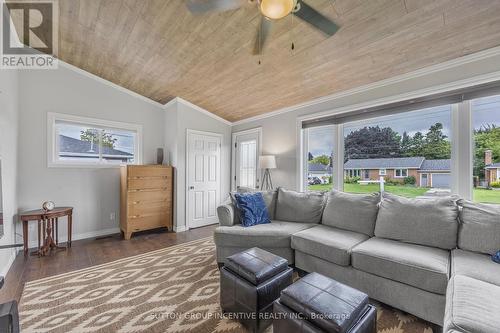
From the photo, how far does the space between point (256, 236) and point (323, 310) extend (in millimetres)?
1384

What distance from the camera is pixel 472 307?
1.15 metres

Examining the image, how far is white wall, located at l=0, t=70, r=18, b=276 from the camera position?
238 centimetres

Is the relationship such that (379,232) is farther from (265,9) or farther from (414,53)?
(265,9)

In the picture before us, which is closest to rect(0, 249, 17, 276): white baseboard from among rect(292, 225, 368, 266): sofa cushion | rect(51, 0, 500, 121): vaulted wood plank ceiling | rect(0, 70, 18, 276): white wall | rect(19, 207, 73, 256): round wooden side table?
rect(0, 70, 18, 276): white wall

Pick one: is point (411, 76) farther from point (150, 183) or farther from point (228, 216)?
point (150, 183)

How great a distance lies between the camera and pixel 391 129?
3072 millimetres

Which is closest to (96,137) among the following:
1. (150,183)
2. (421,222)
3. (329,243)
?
(150,183)

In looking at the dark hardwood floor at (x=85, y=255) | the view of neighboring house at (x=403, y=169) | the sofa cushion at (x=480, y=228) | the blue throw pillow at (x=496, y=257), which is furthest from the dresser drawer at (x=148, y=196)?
the blue throw pillow at (x=496, y=257)

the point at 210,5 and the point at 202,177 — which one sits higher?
the point at 210,5

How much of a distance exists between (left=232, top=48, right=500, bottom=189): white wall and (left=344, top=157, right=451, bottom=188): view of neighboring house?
849 millimetres

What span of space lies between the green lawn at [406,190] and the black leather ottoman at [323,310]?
7.04 feet

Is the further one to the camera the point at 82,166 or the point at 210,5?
the point at 82,166

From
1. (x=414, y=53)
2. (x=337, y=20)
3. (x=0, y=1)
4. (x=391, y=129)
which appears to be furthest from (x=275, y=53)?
(x=0, y=1)

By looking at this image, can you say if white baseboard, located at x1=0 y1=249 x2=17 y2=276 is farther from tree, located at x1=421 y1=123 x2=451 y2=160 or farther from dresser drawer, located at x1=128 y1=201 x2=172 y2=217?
tree, located at x1=421 y1=123 x2=451 y2=160
